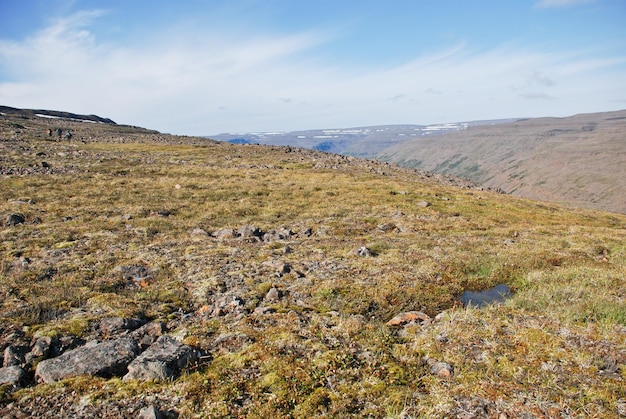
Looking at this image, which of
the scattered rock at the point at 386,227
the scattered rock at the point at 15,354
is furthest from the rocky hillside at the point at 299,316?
the scattered rock at the point at 386,227

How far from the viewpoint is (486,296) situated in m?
14.1

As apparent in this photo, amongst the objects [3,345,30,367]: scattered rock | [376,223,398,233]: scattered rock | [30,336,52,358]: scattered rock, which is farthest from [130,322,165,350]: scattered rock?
[376,223,398,233]: scattered rock

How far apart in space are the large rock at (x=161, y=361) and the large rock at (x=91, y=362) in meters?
0.41

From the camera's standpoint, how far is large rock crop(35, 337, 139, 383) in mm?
8094

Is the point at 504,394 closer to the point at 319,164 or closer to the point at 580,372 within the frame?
the point at 580,372

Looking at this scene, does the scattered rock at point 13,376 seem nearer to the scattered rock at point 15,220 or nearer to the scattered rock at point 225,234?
the scattered rock at point 225,234

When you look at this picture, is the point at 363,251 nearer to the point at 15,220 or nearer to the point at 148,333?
the point at 148,333

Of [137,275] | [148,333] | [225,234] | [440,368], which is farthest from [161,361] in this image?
[225,234]

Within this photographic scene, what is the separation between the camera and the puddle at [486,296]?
43.5 ft

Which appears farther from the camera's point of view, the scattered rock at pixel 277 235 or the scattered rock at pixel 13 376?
the scattered rock at pixel 277 235

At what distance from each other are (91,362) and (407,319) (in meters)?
8.65

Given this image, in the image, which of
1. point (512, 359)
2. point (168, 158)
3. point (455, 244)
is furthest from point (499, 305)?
point (168, 158)

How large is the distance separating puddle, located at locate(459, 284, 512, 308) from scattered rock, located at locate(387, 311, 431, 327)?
8.97 ft

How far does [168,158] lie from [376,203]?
1455 inches
